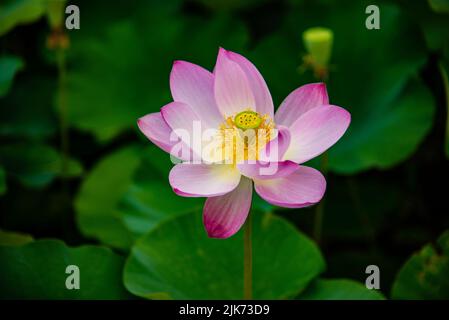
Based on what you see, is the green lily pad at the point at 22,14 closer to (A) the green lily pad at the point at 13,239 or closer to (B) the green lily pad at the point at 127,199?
(B) the green lily pad at the point at 127,199

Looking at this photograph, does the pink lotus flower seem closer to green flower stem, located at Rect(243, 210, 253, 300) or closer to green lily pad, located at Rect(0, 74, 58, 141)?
green flower stem, located at Rect(243, 210, 253, 300)

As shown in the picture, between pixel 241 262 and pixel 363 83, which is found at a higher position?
pixel 363 83

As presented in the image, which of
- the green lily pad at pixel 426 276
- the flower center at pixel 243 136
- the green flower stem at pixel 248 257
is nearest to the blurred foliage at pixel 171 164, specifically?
Result: the green lily pad at pixel 426 276

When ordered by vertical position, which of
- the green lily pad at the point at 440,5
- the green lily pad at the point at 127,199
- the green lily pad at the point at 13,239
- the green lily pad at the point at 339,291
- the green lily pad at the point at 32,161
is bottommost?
the green lily pad at the point at 339,291

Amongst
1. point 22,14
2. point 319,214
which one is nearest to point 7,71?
point 22,14

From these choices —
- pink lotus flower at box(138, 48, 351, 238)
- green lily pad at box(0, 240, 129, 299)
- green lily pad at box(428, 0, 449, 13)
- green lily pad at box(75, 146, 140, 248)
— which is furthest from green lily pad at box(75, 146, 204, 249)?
green lily pad at box(428, 0, 449, 13)
